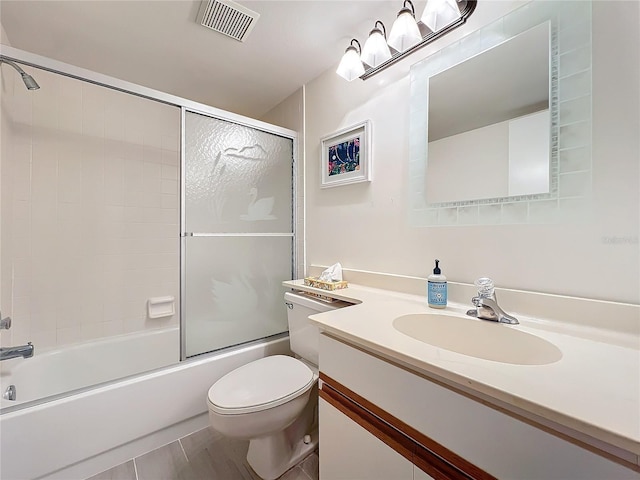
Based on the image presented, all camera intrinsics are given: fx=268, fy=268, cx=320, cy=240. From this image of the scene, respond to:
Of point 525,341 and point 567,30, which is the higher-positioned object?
point 567,30

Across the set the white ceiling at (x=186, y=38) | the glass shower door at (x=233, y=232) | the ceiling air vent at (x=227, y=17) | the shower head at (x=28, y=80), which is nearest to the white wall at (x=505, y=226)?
the white ceiling at (x=186, y=38)

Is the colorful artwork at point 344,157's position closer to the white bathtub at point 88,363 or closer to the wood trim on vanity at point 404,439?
the wood trim on vanity at point 404,439

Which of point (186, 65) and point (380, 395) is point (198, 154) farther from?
point (380, 395)

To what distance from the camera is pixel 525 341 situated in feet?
2.63

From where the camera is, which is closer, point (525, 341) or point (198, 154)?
point (525, 341)

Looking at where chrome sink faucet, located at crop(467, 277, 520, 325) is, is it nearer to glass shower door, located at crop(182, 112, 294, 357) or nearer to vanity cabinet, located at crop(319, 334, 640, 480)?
vanity cabinet, located at crop(319, 334, 640, 480)

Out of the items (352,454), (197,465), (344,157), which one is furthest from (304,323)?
(344,157)

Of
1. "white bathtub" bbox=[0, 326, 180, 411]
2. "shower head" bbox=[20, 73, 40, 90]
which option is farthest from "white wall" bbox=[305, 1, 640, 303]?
"shower head" bbox=[20, 73, 40, 90]

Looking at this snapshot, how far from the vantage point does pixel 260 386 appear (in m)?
1.21

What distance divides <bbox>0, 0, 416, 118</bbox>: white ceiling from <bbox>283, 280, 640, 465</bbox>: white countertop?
1438 millimetres

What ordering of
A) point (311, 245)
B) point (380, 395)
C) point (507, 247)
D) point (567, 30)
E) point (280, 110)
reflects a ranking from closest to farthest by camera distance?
point (380, 395) → point (567, 30) → point (507, 247) → point (311, 245) → point (280, 110)

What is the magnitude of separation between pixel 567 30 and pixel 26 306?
2868mm

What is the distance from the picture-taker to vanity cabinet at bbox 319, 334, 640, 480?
47cm

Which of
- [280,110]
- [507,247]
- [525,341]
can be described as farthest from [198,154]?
[525,341]
